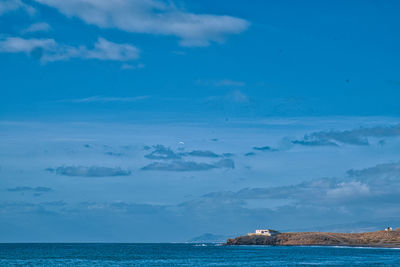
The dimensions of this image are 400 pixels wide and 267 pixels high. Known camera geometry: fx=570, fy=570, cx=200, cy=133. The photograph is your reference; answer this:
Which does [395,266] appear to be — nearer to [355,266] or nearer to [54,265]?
[355,266]

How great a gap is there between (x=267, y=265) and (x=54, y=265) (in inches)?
1780

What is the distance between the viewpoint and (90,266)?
11769 cm

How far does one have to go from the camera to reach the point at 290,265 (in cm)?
11819

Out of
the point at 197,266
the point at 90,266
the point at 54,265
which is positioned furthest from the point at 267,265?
the point at 54,265

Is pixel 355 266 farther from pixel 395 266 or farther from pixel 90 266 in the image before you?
pixel 90 266

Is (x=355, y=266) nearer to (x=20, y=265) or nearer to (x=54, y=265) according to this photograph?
(x=54, y=265)

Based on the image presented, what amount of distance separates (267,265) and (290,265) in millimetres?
4746

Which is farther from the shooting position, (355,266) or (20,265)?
(20,265)

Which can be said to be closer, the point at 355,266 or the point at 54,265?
the point at 355,266

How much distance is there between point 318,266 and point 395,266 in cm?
1475

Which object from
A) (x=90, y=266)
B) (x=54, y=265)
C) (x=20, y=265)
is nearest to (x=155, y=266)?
(x=90, y=266)

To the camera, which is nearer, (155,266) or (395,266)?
(395,266)

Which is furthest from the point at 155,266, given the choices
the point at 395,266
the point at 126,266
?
the point at 395,266

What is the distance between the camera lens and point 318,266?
376ft
